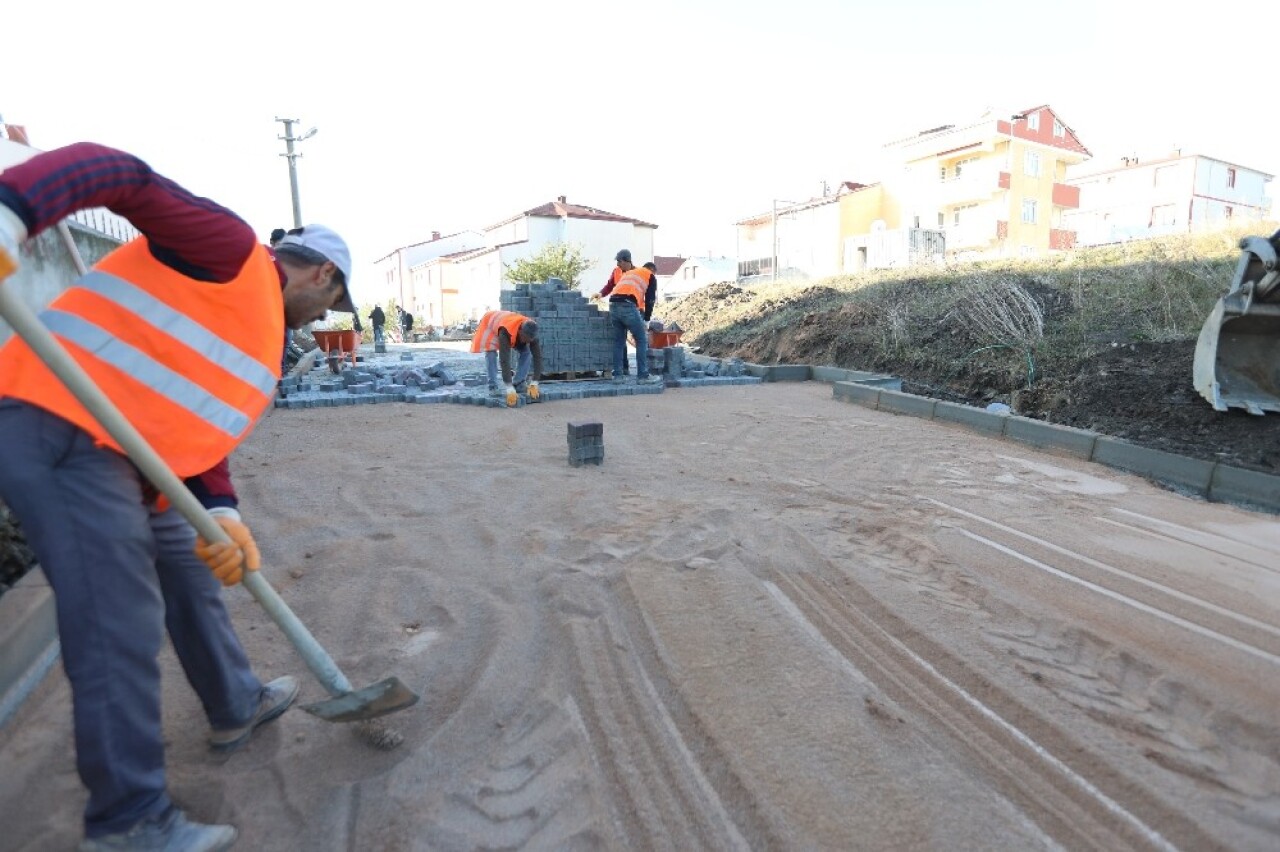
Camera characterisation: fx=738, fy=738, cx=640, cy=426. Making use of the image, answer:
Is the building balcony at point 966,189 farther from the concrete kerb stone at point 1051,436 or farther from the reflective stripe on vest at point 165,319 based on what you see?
the reflective stripe on vest at point 165,319

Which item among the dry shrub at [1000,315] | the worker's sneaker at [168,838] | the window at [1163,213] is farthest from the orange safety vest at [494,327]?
the window at [1163,213]

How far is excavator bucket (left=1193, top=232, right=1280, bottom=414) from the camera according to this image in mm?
5848

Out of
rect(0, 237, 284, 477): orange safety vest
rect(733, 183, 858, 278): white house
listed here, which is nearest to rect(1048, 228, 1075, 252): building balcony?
rect(733, 183, 858, 278): white house

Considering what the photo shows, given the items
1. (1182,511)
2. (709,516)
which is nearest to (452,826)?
(709,516)

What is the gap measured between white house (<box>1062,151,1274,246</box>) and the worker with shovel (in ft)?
140

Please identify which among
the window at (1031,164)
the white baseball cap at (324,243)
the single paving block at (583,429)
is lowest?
the single paving block at (583,429)

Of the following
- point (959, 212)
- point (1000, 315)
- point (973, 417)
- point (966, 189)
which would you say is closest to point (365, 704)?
point (973, 417)

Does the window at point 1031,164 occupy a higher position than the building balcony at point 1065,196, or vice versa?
the window at point 1031,164

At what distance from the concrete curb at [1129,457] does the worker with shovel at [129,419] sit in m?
6.07

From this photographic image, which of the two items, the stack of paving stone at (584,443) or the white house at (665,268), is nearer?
the stack of paving stone at (584,443)

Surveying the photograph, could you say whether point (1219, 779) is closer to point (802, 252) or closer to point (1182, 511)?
point (1182, 511)

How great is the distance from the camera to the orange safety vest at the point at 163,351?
5.55 ft

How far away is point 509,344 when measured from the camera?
9.66 metres

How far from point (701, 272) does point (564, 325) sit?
1257 inches
